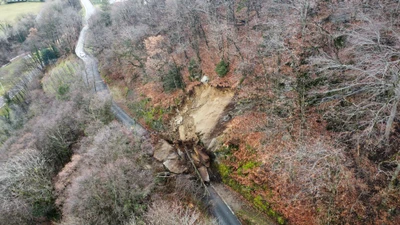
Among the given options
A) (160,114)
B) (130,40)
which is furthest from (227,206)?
(130,40)

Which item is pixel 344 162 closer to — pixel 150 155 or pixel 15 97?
pixel 150 155

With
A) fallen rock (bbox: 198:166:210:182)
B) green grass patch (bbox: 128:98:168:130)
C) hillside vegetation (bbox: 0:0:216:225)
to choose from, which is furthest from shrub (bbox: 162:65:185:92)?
fallen rock (bbox: 198:166:210:182)

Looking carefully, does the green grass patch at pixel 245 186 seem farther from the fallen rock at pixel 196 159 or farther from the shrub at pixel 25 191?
the shrub at pixel 25 191

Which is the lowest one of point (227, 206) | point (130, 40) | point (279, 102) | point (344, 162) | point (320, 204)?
point (227, 206)

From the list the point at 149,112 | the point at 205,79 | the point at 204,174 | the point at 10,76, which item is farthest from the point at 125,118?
the point at 10,76

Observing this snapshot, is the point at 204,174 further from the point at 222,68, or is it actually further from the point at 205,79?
the point at 222,68

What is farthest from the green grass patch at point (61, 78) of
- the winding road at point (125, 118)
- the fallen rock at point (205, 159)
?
the fallen rock at point (205, 159)
